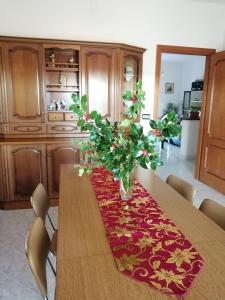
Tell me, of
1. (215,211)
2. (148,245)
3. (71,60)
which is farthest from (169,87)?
(148,245)

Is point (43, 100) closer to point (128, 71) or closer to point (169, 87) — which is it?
Result: point (128, 71)

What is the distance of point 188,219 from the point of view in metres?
1.36

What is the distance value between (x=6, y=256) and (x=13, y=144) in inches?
52.0

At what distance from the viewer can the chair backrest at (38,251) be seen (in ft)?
3.49

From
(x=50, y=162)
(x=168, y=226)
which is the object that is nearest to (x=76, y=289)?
(x=168, y=226)

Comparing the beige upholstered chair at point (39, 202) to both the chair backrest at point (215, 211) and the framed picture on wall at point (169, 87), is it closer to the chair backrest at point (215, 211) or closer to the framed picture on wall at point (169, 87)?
the chair backrest at point (215, 211)

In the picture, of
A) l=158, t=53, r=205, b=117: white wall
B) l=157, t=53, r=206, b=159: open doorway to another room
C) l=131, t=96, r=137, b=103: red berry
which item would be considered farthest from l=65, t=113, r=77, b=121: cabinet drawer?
l=158, t=53, r=205, b=117: white wall

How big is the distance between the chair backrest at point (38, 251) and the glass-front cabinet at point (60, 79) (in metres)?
2.13

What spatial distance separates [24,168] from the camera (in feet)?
10.0

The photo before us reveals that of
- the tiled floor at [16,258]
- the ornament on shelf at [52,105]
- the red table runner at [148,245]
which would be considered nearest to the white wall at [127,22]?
the ornament on shelf at [52,105]

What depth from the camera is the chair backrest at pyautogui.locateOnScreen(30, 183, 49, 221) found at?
63.4 inches

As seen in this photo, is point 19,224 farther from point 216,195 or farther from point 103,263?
point 216,195

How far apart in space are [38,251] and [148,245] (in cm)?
55

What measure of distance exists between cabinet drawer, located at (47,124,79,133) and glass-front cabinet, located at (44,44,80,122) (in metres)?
0.08
